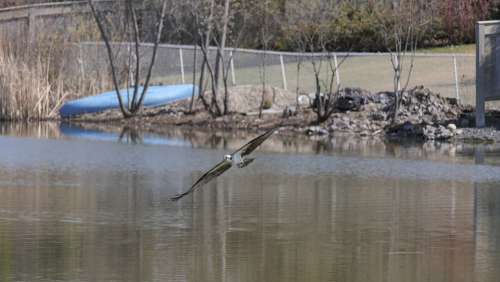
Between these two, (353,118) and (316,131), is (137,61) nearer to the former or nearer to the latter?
(316,131)

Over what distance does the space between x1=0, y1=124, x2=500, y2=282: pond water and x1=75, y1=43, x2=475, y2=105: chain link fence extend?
7.55 m

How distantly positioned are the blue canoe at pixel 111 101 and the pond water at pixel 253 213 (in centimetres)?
724

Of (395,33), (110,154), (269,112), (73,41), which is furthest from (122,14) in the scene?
(110,154)

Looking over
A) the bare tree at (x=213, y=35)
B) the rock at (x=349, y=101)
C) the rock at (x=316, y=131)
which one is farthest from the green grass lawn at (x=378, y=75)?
the rock at (x=316, y=131)

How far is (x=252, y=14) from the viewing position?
118 feet

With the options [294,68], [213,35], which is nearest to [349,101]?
[213,35]

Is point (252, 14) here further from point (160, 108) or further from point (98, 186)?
point (98, 186)

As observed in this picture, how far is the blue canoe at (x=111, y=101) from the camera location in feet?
112

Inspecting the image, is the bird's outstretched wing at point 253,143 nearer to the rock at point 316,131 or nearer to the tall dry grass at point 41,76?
the rock at point 316,131

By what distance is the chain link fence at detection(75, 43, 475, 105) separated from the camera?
34.2 m

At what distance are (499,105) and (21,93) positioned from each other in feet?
39.5

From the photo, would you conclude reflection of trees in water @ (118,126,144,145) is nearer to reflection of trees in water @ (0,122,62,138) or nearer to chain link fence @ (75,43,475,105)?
reflection of trees in water @ (0,122,62,138)

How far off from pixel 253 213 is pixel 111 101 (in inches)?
704

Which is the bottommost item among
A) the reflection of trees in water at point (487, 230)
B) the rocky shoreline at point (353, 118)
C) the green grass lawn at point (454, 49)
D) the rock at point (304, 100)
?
the reflection of trees in water at point (487, 230)
